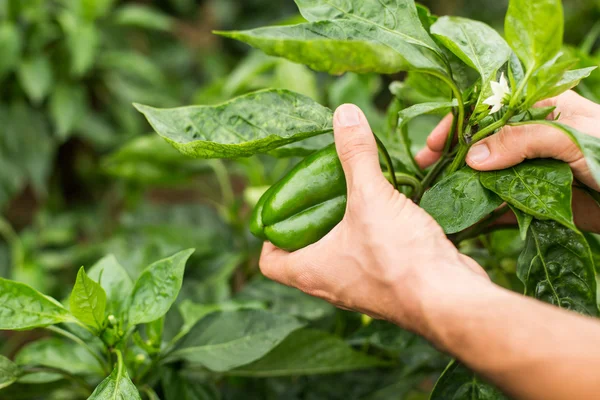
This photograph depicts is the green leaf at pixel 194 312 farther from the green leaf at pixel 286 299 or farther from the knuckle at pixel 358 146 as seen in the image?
the knuckle at pixel 358 146

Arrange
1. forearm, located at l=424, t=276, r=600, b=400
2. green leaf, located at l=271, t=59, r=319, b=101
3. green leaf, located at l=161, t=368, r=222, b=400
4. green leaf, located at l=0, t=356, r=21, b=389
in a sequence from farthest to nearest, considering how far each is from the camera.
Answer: green leaf, located at l=271, t=59, r=319, b=101 → green leaf, located at l=161, t=368, r=222, b=400 → green leaf, located at l=0, t=356, r=21, b=389 → forearm, located at l=424, t=276, r=600, b=400

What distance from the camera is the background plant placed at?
2.93 ft

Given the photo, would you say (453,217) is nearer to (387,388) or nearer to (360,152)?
(360,152)

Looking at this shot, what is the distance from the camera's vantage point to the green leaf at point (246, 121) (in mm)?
760

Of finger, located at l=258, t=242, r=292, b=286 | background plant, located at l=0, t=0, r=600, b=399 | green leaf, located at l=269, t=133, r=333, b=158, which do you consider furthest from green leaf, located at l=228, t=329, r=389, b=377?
green leaf, located at l=269, t=133, r=333, b=158

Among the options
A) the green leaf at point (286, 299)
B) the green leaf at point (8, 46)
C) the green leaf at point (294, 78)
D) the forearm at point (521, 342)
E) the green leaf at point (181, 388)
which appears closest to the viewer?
the forearm at point (521, 342)

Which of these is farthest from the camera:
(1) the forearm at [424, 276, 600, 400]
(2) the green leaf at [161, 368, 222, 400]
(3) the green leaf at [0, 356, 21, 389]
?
(2) the green leaf at [161, 368, 222, 400]

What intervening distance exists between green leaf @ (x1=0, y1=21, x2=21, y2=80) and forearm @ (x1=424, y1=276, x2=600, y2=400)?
1587mm

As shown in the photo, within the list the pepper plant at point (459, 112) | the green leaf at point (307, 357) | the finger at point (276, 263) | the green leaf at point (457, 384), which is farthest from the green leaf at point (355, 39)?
the green leaf at point (307, 357)

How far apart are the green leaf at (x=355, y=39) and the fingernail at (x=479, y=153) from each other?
0.11 m

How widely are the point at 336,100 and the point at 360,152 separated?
0.75m

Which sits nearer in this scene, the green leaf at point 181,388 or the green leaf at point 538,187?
the green leaf at point 538,187

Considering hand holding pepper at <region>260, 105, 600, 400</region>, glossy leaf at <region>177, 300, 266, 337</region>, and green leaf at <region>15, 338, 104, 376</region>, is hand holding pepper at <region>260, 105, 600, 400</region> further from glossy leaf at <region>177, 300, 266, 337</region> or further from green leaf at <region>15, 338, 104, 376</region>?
green leaf at <region>15, 338, 104, 376</region>

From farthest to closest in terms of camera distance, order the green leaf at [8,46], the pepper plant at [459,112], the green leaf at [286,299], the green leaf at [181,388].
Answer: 1. the green leaf at [8,46]
2. the green leaf at [286,299]
3. the green leaf at [181,388]
4. the pepper plant at [459,112]
